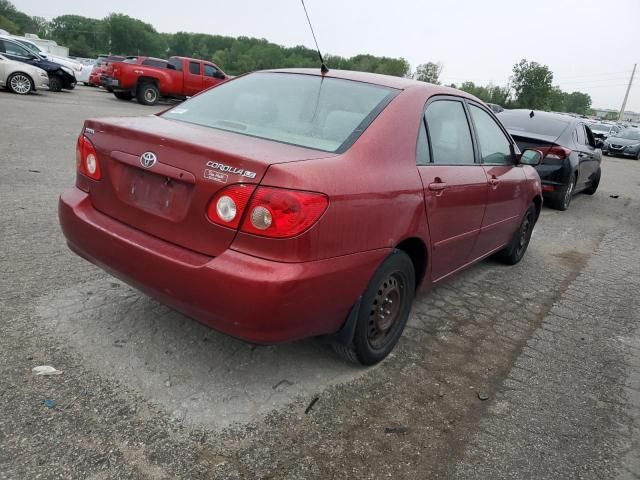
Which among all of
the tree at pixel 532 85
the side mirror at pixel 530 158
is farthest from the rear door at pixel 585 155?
the tree at pixel 532 85

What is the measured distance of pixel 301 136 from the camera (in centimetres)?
279

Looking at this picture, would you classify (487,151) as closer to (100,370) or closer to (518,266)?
(518,266)

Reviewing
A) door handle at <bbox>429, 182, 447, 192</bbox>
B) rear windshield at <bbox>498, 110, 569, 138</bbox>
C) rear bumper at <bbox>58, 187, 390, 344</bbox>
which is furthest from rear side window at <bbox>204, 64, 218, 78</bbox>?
rear bumper at <bbox>58, 187, 390, 344</bbox>

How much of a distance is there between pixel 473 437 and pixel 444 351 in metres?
0.87

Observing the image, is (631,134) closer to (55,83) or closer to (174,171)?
(55,83)

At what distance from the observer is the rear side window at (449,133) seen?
3.31 metres

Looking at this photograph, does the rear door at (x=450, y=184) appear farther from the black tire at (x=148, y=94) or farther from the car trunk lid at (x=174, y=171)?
the black tire at (x=148, y=94)

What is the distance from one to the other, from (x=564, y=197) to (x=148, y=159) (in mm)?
7616

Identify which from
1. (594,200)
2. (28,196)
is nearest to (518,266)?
(28,196)

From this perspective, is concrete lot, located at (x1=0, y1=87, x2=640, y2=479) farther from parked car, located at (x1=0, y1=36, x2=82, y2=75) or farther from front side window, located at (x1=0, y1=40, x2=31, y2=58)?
parked car, located at (x1=0, y1=36, x2=82, y2=75)

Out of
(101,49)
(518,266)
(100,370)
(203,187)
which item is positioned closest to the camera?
(203,187)

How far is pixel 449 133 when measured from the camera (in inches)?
140

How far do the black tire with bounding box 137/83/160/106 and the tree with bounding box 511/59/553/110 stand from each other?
46.2 meters

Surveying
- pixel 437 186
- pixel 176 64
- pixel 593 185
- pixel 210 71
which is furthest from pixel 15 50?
pixel 437 186
